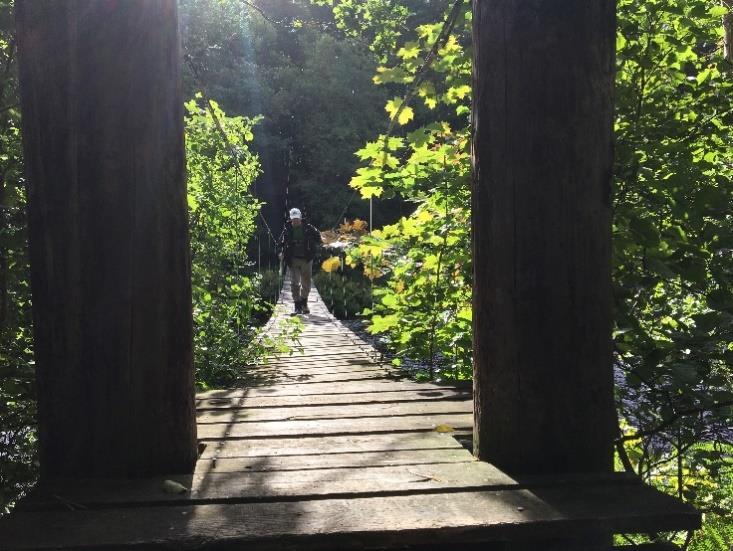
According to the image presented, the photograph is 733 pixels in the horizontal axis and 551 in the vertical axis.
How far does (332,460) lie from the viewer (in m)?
1.72

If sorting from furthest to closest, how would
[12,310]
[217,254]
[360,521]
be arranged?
[217,254]
[12,310]
[360,521]

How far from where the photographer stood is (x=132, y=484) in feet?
4.84

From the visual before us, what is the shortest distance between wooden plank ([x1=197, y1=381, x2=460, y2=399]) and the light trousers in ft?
16.7

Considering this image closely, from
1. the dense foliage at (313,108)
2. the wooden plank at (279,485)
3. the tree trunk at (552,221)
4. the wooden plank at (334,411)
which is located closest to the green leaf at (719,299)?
the tree trunk at (552,221)

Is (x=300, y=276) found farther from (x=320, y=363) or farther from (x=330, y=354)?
(x=320, y=363)

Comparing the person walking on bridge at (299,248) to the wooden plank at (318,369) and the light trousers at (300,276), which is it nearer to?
the light trousers at (300,276)

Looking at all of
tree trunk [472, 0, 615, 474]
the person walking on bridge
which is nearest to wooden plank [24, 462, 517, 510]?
tree trunk [472, 0, 615, 474]

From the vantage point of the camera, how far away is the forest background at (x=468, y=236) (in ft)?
6.08

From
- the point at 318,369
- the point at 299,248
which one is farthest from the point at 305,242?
the point at 318,369

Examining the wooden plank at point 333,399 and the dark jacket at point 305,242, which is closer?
the wooden plank at point 333,399

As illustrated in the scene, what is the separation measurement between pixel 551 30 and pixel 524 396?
0.85 metres

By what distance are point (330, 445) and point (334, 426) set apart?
0.24m

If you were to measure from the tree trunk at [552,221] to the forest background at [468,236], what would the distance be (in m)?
0.28

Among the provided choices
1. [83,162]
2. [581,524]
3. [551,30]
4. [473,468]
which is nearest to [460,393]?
[473,468]
